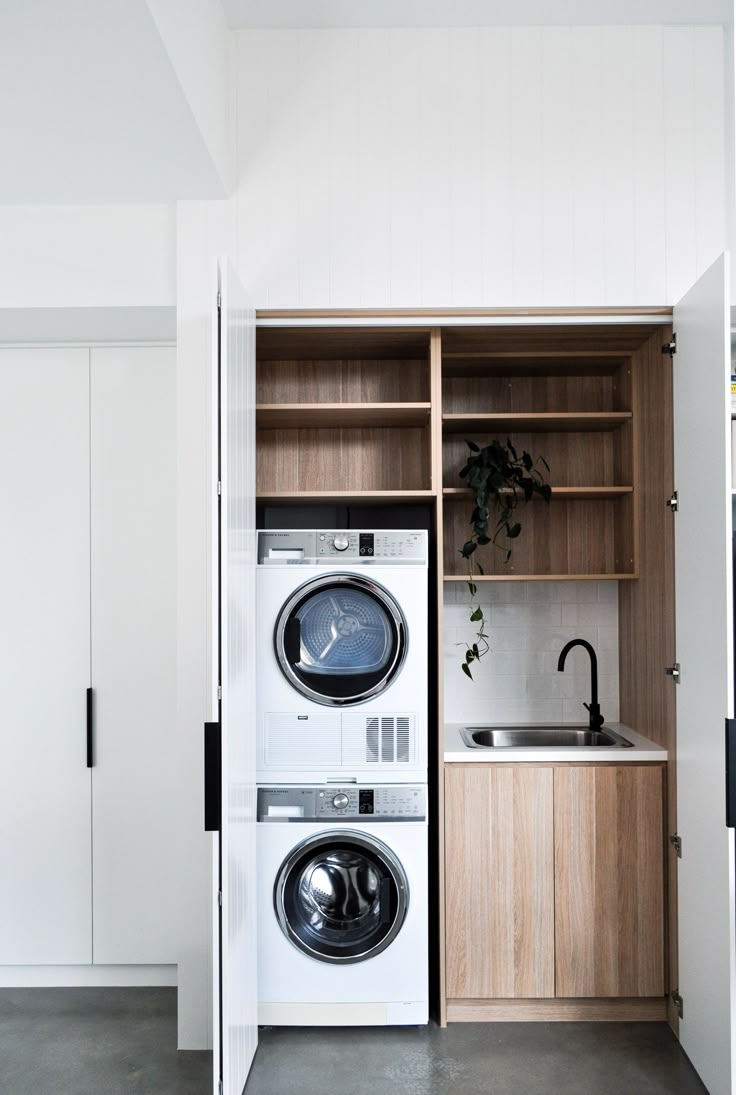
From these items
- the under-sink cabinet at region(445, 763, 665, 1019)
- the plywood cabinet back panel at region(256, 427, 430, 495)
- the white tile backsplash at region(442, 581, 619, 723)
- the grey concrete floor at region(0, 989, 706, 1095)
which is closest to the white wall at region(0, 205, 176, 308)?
the plywood cabinet back panel at region(256, 427, 430, 495)

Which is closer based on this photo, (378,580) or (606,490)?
(378,580)

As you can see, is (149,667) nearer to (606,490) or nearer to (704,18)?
(606,490)

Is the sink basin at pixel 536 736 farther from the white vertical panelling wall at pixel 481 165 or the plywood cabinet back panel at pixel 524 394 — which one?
the white vertical panelling wall at pixel 481 165

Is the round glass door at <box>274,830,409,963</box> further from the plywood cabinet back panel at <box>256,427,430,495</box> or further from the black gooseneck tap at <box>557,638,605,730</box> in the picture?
the plywood cabinet back panel at <box>256,427,430,495</box>

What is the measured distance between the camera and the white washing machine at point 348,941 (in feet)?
8.45

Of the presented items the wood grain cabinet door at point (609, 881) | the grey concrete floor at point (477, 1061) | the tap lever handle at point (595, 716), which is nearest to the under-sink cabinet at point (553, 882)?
the wood grain cabinet door at point (609, 881)

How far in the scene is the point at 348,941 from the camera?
8.57 ft

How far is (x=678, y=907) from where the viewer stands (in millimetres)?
2535

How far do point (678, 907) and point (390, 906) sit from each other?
0.89 metres

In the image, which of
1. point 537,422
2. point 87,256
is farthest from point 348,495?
point 87,256

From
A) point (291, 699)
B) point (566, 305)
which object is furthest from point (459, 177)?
point (291, 699)

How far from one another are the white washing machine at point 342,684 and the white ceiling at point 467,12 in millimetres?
1612

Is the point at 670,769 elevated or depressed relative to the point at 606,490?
depressed

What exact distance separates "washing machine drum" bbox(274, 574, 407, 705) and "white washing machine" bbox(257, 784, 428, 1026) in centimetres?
32
